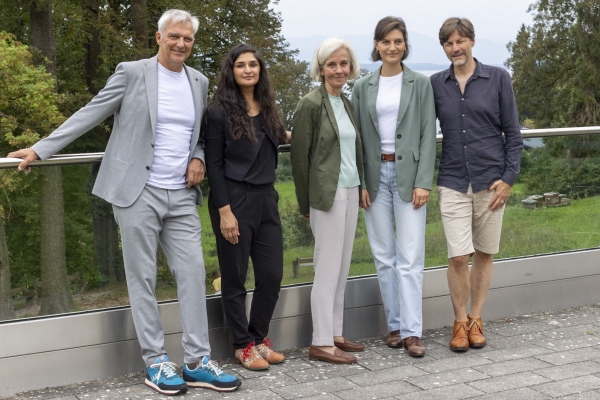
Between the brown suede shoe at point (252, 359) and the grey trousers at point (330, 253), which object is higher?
the grey trousers at point (330, 253)

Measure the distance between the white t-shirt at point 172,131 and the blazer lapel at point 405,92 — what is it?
128 cm

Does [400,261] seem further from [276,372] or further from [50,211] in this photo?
[50,211]

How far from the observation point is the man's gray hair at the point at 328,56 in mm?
4906

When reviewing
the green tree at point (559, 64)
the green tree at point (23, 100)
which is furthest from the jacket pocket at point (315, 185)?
the green tree at point (559, 64)

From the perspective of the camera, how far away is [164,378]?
4.54 metres

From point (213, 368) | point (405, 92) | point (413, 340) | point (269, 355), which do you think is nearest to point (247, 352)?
point (269, 355)

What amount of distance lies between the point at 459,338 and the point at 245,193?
1.69 metres

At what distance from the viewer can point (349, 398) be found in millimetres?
4402

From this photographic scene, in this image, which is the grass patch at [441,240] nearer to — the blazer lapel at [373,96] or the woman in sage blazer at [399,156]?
the woman in sage blazer at [399,156]

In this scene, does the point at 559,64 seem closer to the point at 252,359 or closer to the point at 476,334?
the point at 476,334

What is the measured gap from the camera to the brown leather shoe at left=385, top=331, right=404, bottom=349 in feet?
17.6

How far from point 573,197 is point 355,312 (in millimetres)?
2077

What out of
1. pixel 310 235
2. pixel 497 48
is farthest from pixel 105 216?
pixel 497 48

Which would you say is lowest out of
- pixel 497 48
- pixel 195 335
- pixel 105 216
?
pixel 195 335
